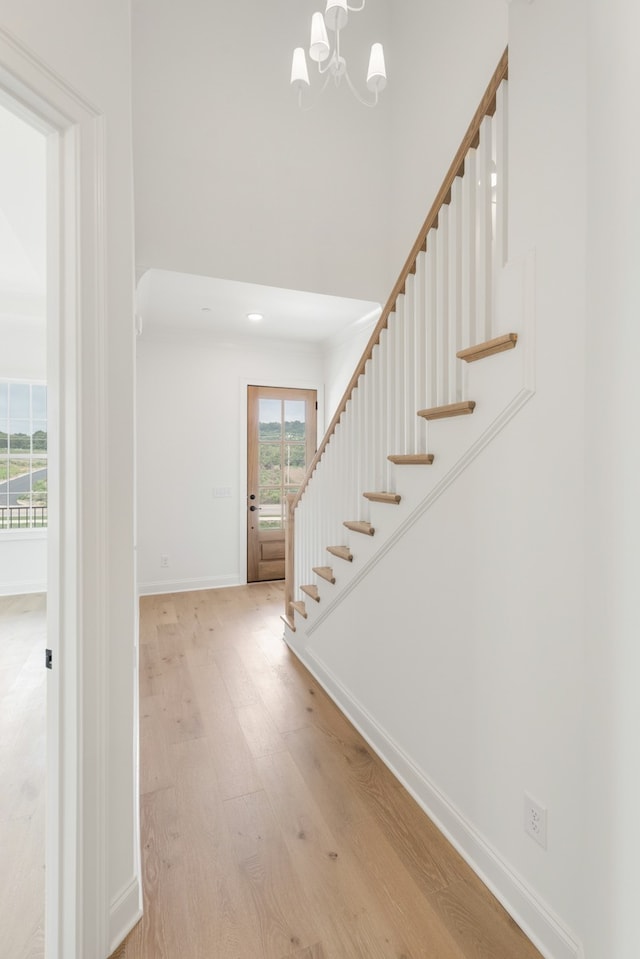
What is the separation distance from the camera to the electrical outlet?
126 cm

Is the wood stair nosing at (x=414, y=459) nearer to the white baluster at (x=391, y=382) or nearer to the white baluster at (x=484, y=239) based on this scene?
the white baluster at (x=391, y=382)

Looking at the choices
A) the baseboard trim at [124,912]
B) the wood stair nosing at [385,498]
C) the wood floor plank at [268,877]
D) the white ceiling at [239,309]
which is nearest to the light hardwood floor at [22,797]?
the baseboard trim at [124,912]

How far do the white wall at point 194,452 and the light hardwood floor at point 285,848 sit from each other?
6.94 feet

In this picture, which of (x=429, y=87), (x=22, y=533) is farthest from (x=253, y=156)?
(x=22, y=533)

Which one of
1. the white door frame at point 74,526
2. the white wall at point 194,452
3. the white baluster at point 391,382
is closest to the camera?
the white door frame at point 74,526

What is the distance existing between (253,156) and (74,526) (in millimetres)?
3013

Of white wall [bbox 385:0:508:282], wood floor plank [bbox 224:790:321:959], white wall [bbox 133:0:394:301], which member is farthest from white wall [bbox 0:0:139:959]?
white wall [bbox 385:0:508:282]

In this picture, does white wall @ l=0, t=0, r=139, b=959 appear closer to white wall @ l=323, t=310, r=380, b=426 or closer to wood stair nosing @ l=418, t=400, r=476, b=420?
wood stair nosing @ l=418, t=400, r=476, b=420

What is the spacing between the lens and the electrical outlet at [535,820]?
4.14 feet

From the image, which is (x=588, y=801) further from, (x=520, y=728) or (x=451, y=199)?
(x=451, y=199)

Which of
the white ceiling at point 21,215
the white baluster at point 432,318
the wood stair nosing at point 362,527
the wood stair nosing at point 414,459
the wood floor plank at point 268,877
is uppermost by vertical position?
the white ceiling at point 21,215

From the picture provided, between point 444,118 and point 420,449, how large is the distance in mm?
2509

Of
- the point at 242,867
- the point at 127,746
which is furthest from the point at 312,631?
the point at 127,746

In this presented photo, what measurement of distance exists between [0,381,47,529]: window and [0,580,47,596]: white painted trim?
1.95 feet
